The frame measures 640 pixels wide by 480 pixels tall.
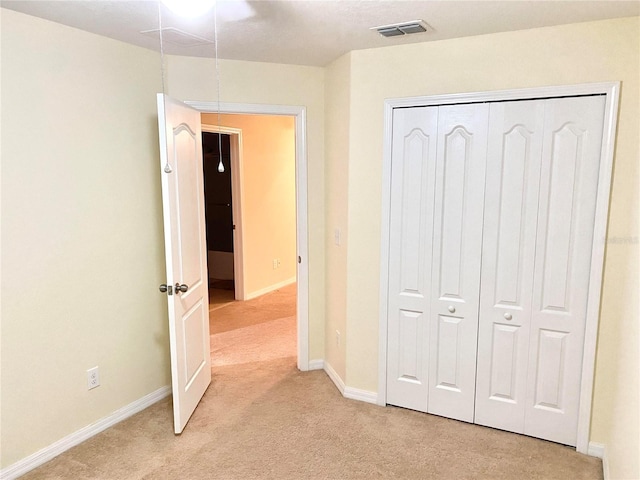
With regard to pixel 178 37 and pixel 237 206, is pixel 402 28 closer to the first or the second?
pixel 178 37

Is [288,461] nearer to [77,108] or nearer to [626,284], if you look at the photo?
[626,284]

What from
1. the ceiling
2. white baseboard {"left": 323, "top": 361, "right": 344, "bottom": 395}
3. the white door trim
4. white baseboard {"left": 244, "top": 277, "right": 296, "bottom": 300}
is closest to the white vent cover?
the ceiling

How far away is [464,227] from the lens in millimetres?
2717

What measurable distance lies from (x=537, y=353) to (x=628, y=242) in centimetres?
77

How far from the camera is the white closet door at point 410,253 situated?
2.77 meters

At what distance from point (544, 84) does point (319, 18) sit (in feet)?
3.99

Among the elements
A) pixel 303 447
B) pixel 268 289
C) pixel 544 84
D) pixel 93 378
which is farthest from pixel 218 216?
pixel 544 84

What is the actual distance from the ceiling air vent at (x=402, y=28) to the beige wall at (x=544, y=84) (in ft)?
0.83

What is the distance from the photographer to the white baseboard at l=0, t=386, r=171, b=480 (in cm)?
238

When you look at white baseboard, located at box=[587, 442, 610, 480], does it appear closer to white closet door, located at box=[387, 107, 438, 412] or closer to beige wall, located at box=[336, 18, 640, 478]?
beige wall, located at box=[336, 18, 640, 478]

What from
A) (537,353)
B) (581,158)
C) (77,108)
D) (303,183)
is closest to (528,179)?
(581,158)

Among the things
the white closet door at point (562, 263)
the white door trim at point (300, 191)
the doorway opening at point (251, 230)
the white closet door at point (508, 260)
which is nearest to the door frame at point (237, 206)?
the doorway opening at point (251, 230)

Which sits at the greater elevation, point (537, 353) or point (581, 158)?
point (581, 158)

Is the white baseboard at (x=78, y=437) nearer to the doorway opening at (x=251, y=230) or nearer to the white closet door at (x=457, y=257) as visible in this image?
the doorway opening at (x=251, y=230)
